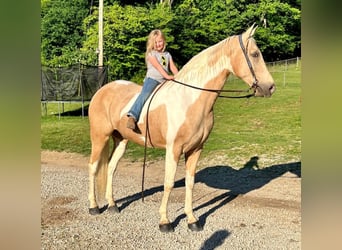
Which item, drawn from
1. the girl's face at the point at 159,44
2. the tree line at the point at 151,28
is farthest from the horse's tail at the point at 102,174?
the tree line at the point at 151,28

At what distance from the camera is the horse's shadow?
587cm

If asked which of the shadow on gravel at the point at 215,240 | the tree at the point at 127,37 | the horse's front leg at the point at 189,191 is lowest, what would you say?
the shadow on gravel at the point at 215,240

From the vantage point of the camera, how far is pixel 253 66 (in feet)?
13.4

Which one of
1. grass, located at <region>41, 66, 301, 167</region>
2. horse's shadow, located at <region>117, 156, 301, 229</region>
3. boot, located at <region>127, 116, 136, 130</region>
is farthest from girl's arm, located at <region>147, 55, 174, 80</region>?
grass, located at <region>41, 66, 301, 167</region>

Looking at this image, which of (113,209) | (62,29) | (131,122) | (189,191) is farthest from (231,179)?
(62,29)

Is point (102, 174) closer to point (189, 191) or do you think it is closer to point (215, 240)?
point (189, 191)

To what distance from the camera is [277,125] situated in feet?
41.7

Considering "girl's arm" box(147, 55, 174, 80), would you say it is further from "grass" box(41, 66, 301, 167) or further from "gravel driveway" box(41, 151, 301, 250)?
"grass" box(41, 66, 301, 167)

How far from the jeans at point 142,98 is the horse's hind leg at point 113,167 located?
920 mm

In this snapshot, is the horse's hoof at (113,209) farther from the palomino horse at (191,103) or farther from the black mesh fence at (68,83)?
the black mesh fence at (68,83)

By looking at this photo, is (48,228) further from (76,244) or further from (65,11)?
(65,11)

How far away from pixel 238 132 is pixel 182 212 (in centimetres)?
697

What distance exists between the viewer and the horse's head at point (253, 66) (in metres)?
4.03
